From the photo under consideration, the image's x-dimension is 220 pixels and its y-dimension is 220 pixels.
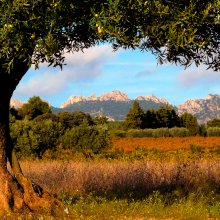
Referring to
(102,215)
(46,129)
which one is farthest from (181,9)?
(46,129)

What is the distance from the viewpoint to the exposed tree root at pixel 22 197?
14.1 meters

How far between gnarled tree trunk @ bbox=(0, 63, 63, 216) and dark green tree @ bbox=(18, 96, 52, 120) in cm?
11178

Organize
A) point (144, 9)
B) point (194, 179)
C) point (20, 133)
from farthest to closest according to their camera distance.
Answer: point (20, 133)
point (194, 179)
point (144, 9)

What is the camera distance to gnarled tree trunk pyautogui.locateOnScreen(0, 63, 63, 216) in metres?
14.1

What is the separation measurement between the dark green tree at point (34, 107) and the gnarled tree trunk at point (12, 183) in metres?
112

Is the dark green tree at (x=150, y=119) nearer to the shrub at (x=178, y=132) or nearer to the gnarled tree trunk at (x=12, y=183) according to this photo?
the shrub at (x=178, y=132)

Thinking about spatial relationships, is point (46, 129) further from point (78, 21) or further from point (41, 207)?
point (78, 21)

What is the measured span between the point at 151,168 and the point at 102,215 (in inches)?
251

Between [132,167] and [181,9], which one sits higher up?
[181,9]

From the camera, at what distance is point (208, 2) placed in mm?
10164

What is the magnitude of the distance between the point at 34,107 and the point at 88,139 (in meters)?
88.7

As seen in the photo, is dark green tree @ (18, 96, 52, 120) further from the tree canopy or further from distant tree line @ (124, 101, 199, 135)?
the tree canopy

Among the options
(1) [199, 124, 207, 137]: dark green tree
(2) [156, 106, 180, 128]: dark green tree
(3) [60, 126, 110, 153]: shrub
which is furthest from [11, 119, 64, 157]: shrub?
(2) [156, 106, 180, 128]: dark green tree

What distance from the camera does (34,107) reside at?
130 metres
